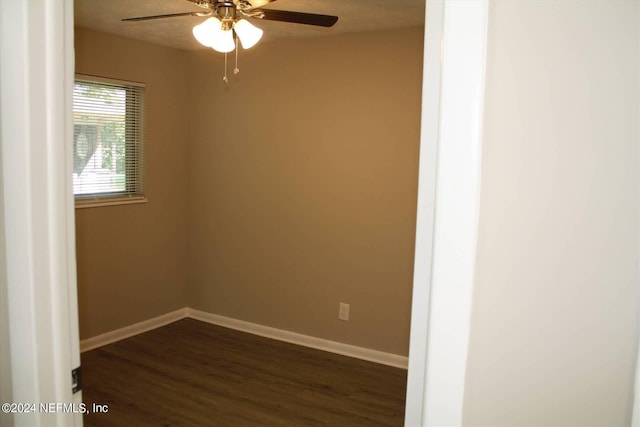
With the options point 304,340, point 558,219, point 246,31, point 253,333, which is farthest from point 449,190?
point 253,333

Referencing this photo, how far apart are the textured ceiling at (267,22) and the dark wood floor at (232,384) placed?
2.36 meters

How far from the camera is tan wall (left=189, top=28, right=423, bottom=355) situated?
3803mm

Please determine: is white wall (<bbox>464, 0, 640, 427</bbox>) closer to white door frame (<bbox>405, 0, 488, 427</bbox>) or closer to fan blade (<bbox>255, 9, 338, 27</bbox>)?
white door frame (<bbox>405, 0, 488, 427</bbox>)

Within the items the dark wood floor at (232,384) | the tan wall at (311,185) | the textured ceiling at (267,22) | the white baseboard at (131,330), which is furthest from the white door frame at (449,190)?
the white baseboard at (131,330)

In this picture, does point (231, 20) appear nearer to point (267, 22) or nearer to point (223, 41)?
point (223, 41)

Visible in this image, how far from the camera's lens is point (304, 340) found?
4316mm

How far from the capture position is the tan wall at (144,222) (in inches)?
158

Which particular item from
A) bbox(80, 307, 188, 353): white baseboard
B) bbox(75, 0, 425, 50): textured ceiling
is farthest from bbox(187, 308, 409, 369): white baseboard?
bbox(75, 0, 425, 50): textured ceiling

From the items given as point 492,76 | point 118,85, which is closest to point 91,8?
point 118,85

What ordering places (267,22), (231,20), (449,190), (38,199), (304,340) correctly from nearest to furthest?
(449,190), (38,199), (231,20), (267,22), (304,340)

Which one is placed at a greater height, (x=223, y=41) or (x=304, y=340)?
(x=223, y=41)

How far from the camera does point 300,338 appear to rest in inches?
171

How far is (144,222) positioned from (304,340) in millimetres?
1635

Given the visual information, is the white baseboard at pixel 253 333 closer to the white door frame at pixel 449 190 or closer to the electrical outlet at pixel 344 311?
the electrical outlet at pixel 344 311
